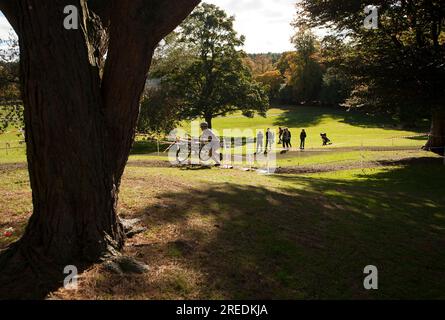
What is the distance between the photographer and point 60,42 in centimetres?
459

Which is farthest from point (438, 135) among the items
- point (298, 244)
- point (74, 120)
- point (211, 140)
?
point (74, 120)

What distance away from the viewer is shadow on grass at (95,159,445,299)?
5.32 meters

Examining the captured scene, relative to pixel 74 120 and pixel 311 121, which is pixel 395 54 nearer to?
pixel 74 120

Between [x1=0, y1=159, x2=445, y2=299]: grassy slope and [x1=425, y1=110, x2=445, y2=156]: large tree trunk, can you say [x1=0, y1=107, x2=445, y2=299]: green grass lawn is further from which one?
[x1=425, y1=110, x2=445, y2=156]: large tree trunk

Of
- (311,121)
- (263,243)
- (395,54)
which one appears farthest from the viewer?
(311,121)

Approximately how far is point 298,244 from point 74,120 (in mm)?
4109

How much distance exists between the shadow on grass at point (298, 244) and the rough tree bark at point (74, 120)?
3.49 feet

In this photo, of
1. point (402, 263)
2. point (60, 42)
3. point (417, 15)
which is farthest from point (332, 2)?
point (60, 42)

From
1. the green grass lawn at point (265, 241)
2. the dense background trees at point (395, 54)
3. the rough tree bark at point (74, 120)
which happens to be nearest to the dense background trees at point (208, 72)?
the dense background trees at point (395, 54)

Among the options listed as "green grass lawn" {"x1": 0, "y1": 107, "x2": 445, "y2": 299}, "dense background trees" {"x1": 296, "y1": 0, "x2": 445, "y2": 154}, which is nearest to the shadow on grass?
"green grass lawn" {"x1": 0, "y1": 107, "x2": 445, "y2": 299}

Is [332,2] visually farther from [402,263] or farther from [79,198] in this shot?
[79,198]

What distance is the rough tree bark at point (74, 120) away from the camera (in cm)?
456

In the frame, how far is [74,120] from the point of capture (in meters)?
4.73

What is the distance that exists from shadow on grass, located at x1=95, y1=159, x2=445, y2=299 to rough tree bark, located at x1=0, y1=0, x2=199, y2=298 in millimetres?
1063
